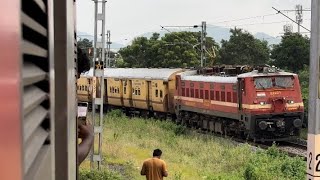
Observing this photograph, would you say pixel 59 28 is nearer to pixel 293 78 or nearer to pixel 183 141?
pixel 183 141

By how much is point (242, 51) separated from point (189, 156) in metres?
36.5

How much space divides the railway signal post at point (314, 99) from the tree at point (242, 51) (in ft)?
Answer: 158

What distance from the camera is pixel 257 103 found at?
18891 millimetres

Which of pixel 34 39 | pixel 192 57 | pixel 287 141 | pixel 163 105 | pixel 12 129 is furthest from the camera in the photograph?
pixel 192 57

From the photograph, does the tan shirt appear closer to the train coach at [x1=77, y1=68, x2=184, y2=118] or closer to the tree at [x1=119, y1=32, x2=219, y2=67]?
A: the train coach at [x1=77, y1=68, x2=184, y2=118]

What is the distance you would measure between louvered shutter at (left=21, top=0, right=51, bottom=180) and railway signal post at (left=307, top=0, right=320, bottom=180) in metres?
2.47

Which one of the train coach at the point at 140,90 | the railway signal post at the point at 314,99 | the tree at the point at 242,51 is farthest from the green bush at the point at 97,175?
the tree at the point at 242,51

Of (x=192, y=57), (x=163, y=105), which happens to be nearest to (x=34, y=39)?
(x=163, y=105)

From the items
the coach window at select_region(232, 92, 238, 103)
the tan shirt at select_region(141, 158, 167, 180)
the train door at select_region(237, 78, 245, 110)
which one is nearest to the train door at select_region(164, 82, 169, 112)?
the coach window at select_region(232, 92, 238, 103)

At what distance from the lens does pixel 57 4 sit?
1.67 metres

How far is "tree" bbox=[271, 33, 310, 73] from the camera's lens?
41000 mm

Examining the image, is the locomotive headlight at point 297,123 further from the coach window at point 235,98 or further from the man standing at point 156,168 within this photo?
the man standing at point 156,168

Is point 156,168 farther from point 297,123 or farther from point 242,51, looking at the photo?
point 242,51

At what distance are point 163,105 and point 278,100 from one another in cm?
810
